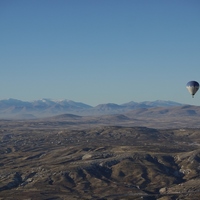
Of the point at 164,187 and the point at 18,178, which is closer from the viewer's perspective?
the point at 164,187

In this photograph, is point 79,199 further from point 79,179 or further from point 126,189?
point 79,179

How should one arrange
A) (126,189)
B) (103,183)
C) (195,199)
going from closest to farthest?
(195,199) → (126,189) → (103,183)

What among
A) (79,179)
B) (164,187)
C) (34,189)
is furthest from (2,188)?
(164,187)

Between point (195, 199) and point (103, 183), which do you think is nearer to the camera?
point (195, 199)

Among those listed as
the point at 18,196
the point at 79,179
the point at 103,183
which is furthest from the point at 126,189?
the point at 18,196

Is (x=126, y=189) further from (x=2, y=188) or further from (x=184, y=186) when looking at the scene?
(x=2, y=188)

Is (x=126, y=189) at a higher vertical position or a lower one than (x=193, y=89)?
lower

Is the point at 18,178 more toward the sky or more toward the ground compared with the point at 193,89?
more toward the ground

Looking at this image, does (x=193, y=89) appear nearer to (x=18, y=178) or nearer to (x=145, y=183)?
(x=145, y=183)

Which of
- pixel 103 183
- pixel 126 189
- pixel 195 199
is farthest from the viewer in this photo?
pixel 103 183
